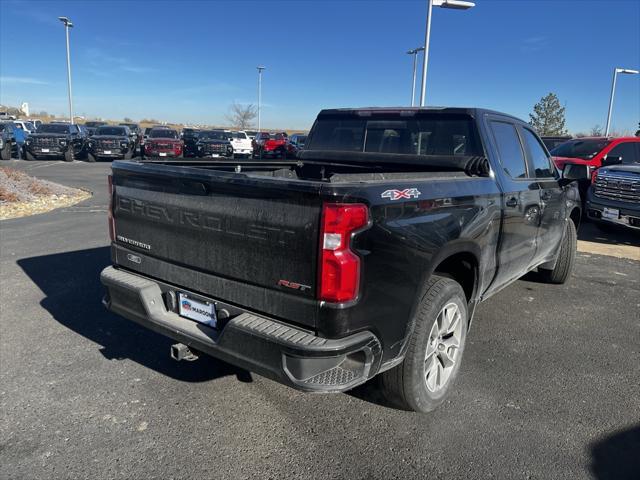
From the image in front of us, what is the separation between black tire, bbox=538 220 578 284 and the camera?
5922mm

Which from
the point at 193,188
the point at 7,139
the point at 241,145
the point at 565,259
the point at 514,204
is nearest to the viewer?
the point at 193,188

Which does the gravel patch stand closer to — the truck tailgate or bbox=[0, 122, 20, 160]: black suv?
the truck tailgate

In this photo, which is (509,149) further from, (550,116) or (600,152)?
(550,116)

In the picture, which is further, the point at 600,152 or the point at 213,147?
the point at 213,147

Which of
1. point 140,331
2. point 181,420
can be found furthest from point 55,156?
point 181,420

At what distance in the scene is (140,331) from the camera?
4.28 m

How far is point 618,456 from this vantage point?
2797 millimetres

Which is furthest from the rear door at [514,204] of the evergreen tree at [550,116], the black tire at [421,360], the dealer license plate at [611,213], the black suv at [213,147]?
the evergreen tree at [550,116]

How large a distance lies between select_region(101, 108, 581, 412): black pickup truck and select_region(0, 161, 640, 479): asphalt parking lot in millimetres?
333

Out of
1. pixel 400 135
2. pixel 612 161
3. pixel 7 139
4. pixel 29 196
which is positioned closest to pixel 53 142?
pixel 7 139

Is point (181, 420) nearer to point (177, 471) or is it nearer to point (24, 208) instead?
point (177, 471)

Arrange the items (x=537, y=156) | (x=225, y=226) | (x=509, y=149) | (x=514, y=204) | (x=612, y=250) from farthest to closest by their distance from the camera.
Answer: (x=612, y=250) < (x=537, y=156) < (x=509, y=149) < (x=514, y=204) < (x=225, y=226)

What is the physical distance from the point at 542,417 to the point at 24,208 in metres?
10.8

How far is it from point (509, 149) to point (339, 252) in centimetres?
259
